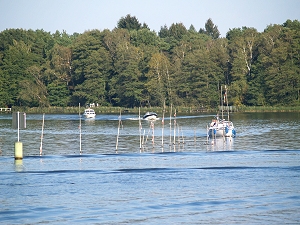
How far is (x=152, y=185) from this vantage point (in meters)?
34.6

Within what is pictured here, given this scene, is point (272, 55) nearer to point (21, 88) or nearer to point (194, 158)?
point (21, 88)

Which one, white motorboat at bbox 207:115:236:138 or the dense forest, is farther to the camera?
the dense forest

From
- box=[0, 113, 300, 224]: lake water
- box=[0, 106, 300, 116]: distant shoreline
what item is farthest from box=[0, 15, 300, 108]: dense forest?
box=[0, 113, 300, 224]: lake water

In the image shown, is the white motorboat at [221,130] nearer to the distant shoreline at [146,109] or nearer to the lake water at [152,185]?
the lake water at [152,185]

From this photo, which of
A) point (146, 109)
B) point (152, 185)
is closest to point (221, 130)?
point (152, 185)

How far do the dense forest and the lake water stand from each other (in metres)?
82.6

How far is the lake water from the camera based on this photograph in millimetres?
27016

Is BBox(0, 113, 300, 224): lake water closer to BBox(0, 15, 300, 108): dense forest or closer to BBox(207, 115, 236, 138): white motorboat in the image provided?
BBox(207, 115, 236, 138): white motorboat

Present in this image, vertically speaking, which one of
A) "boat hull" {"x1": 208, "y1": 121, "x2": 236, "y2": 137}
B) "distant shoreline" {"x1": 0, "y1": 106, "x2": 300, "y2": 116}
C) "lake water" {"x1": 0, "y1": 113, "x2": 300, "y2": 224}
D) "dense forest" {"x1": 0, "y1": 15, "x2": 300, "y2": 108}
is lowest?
"lake water" {"x1": 0, "y1": 113, "x2": 300, "y2": 224}

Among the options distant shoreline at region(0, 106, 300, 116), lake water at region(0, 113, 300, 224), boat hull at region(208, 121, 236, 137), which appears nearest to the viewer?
lake water at region(0, 113, 300, 224)

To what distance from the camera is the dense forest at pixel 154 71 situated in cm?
13825

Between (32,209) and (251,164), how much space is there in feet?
59.7

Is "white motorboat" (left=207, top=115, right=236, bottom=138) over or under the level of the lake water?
over

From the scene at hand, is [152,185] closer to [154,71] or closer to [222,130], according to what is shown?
[222,130]
